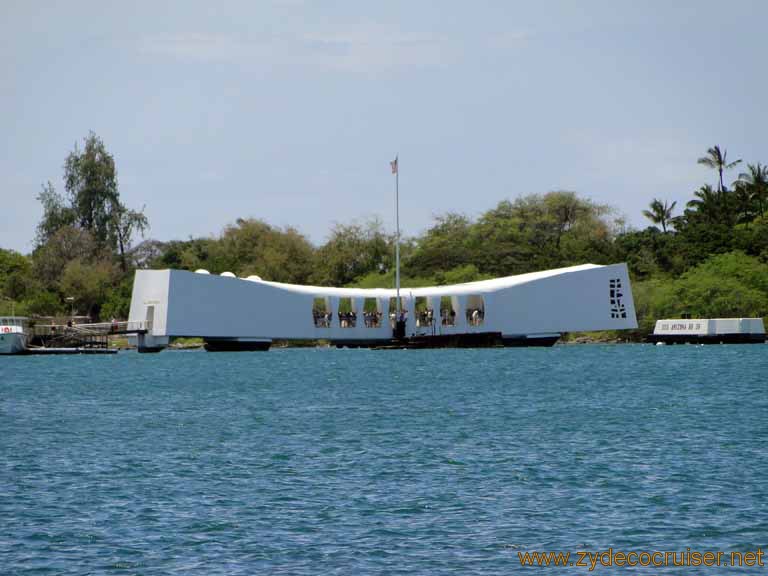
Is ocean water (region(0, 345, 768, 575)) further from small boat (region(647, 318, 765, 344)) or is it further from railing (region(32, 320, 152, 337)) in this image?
small boat (region(647, 318, 765, 344))

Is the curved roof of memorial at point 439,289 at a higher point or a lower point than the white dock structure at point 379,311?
higher

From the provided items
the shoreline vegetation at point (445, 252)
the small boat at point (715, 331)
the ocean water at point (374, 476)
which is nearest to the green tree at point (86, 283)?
the shoreline vegetation at point (445, 252)

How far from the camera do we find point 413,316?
7700 cm

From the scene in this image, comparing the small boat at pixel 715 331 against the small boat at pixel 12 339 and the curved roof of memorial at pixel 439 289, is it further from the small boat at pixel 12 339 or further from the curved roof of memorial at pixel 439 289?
the small boat at pixel 12 339

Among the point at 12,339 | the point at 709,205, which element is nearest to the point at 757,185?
the point at 709,205

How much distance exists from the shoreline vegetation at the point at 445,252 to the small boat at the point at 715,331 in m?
2.42

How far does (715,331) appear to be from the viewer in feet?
261

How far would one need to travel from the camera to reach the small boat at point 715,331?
7925 centimetres

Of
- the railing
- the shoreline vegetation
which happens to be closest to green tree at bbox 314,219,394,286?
the shoreline vegetation

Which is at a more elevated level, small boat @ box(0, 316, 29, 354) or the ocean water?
small boat @ box(0, 316, 29, 354)

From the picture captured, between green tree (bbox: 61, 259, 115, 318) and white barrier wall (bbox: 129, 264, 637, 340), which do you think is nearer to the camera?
white barrier wall (bbox: 129, 264, 637, 340)

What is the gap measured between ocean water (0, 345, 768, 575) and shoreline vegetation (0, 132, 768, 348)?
43562mm

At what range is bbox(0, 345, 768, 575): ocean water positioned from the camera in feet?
50.3

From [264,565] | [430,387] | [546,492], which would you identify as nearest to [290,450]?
[546,492]
